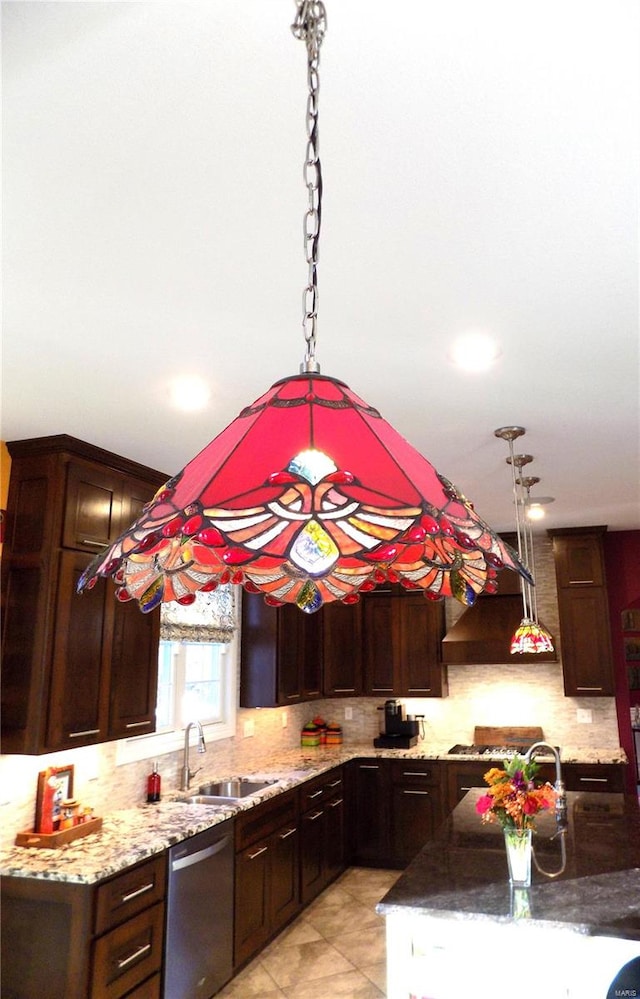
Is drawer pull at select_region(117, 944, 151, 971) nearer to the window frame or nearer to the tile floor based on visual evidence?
the tile floor

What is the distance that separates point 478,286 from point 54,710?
99.1 inches

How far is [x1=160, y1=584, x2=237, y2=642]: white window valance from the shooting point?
4223 millimetres

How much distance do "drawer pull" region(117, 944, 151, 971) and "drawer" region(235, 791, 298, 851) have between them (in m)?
0.80

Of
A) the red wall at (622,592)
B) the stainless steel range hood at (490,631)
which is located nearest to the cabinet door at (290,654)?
the stainless steel range hood at (490,631)

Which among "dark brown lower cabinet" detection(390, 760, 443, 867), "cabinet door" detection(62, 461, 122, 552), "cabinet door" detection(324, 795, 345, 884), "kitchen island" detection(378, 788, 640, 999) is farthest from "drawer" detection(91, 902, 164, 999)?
"dark brown lower cabinet" detection(390, 760, 443, 867)

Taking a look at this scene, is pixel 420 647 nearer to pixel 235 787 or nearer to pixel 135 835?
pixel 235 787

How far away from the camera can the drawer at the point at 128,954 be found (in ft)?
8.73

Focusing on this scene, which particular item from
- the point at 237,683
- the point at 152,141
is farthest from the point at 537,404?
the point at 237,683

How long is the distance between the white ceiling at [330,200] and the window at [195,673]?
1.90 m

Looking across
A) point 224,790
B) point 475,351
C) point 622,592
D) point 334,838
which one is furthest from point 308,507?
point 622,592

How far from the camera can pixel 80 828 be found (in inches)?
124

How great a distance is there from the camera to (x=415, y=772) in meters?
5.54

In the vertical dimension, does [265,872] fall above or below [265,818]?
below

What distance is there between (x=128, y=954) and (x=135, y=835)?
47cm
